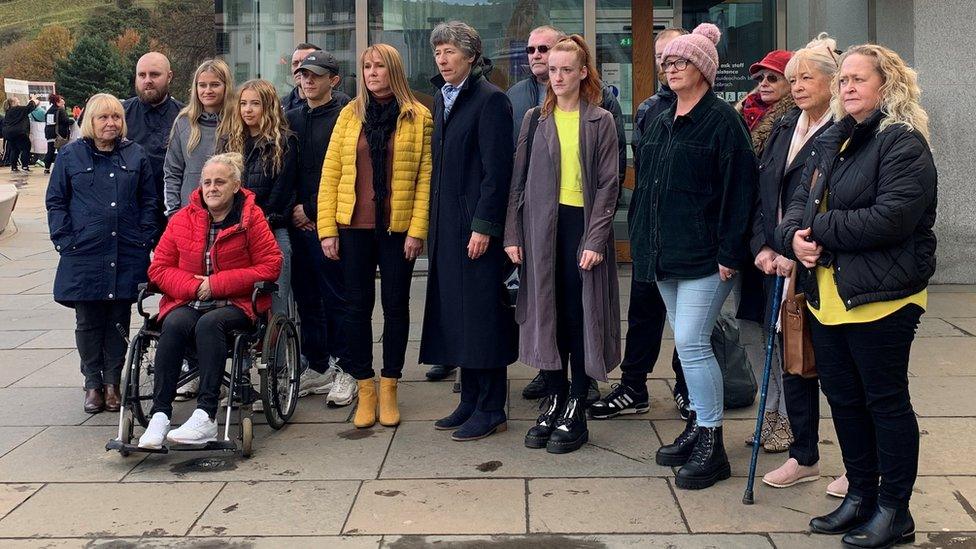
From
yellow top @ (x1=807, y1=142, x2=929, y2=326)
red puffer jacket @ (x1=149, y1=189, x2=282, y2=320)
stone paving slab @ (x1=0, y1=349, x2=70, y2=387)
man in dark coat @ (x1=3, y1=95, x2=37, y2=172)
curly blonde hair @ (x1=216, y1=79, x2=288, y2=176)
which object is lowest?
stone paving slab @ (x1=0, y1=349, x2=70, y2=387)

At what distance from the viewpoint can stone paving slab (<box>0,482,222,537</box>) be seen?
4285mm

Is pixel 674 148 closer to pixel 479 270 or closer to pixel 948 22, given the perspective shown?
pixel 479 270

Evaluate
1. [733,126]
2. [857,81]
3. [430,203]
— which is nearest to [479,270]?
[430,203]

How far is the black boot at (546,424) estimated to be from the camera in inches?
207

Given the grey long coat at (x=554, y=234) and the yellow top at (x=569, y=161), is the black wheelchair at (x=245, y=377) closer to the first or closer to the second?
the grey long coat at (x=554, y=234)

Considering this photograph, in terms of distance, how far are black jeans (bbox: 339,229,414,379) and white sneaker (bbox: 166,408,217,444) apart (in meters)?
0.87

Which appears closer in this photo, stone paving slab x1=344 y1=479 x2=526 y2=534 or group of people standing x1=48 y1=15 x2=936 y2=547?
group of people standing x1=48 y1=15 x2=936 y2=547

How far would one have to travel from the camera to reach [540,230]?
5.11 meters

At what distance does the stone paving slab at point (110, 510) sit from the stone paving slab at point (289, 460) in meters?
0.17

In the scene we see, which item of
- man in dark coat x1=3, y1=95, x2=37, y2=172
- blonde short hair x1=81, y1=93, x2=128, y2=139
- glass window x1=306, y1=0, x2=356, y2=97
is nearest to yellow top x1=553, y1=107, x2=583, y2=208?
blonde short hair x1=81, y1=93, x2=128, y2=139

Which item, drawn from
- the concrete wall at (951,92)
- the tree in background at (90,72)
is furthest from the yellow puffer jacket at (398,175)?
the tree in background at (90,72)

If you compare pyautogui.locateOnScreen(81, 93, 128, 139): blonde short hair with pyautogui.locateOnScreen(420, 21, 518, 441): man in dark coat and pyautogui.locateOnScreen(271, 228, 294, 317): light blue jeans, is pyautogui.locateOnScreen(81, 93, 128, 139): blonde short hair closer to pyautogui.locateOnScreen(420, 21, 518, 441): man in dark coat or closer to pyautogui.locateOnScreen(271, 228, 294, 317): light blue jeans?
pyautogui.locateOnScreen(271, 228, 294, 317): light blue jeans

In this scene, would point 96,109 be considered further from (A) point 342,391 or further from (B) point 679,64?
(B) point 679,64

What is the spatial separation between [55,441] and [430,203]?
2.24 meters
